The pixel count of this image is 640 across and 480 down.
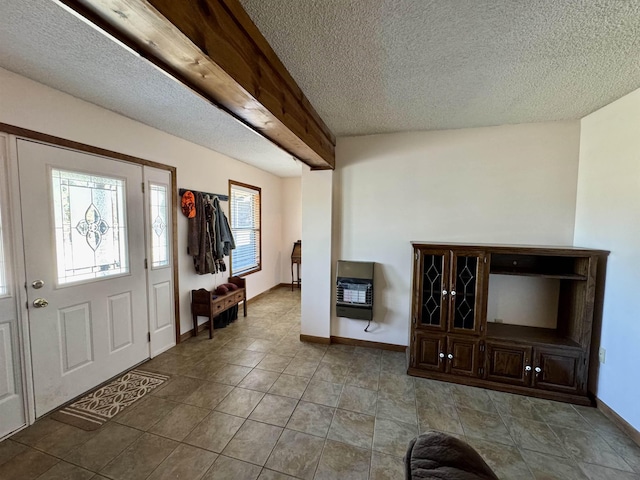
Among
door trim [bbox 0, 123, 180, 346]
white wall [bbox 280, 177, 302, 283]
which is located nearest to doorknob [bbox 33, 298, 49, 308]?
door trim [bbox 0, 123, 180, 346]

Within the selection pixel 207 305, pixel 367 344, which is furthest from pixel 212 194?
pixel 367 344

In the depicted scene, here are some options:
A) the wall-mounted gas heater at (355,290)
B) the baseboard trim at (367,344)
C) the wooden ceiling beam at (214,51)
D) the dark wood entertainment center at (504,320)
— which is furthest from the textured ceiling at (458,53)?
the baseboard trim at (367,344)

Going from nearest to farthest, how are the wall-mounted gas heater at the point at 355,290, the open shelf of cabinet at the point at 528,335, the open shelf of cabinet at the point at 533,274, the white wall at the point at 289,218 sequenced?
the open shelf of cabinet at the point at 533,274
the open shelf of cabinet at the point at 528,335
the wall-mounted gas heater at the point at 355,290
the white wall at the point at 289,218

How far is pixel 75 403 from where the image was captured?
2.18m

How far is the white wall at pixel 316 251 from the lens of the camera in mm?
3215

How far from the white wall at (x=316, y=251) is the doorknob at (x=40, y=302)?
235 cm

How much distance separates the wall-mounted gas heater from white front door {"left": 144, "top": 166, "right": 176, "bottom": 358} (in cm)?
203

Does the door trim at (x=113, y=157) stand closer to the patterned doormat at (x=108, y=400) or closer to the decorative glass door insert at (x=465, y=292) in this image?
the patterned doormat at (x=108, y=400)

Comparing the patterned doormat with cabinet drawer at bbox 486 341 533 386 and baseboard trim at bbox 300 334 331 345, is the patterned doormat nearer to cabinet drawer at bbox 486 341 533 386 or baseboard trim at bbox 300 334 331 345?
baseboard trim at bbox 300 334 331 345

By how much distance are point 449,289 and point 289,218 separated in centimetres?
420

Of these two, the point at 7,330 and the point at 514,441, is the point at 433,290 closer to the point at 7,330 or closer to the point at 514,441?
the point at 514,441

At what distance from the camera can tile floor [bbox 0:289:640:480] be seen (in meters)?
1.62

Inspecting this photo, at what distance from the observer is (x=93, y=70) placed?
1778 millimetres

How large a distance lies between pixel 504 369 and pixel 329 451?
70.7 inches
